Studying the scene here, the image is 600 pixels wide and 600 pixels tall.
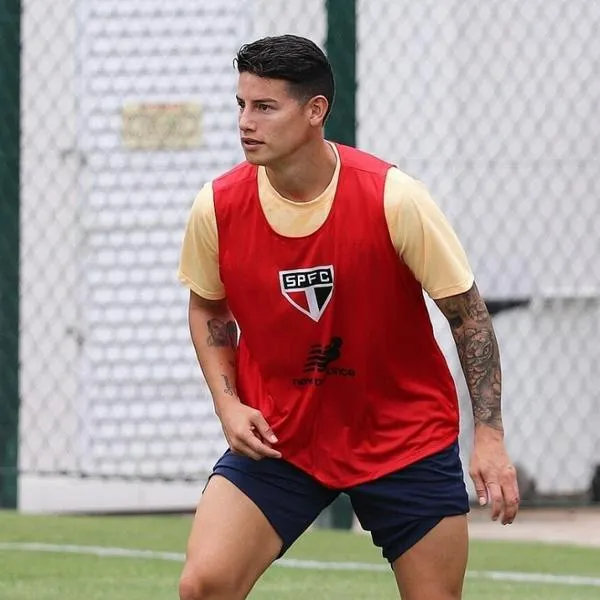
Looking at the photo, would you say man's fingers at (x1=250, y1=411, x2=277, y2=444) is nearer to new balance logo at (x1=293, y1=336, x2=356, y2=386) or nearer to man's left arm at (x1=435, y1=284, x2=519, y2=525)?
new balance logo at (x1=293, y1=336, x2=356, y2=386)

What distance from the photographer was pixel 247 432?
4734mm

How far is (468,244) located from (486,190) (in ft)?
0.93

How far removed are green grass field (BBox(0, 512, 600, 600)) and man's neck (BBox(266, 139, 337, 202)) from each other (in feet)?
8.46

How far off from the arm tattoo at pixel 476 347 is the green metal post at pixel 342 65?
4.53 meters

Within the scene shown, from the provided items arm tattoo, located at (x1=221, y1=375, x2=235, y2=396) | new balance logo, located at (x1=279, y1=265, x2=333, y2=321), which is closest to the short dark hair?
new balance logo, located at (x1=279, y1=265, x2=333, y2=321)

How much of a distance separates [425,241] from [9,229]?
5.23 m

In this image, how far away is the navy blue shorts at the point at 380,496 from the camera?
4773mm

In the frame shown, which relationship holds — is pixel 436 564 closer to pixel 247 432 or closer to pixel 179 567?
pixel 247 432

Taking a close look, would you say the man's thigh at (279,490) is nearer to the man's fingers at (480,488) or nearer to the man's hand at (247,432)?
the man's hand at (247,432)

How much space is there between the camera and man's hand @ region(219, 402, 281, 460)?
4.73 m

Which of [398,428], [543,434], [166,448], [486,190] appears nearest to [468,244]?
[486,190]

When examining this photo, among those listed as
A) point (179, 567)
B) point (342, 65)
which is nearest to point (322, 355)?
point (179, 567)

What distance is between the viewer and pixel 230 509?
15.5 feet

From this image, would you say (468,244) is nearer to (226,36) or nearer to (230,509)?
(226,36)
